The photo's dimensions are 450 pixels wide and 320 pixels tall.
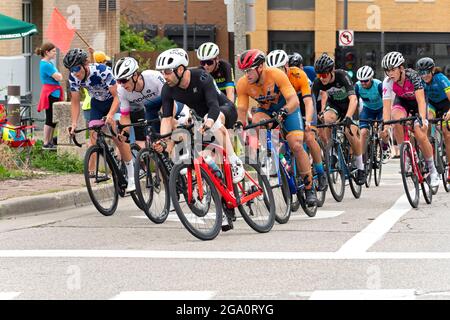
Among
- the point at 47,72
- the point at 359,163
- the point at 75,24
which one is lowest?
the point at 359,163

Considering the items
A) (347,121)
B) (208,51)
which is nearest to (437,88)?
(347,121)

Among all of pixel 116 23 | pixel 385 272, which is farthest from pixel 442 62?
pixel 385 272

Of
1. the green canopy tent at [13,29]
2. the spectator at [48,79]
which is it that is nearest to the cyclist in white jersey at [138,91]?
the green canopy tent at [13,29]

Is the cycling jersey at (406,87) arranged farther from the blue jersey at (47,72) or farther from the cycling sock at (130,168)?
the blue jersey at (47,72)

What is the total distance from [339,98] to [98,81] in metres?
3.79

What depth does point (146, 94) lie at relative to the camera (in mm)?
13844

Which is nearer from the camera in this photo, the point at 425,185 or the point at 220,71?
the point at 425,185

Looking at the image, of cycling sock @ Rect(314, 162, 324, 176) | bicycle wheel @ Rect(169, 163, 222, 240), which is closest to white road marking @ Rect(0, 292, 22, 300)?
bicycle wheel @ Rect(169, 163, 222, 240)

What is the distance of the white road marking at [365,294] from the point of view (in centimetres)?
820

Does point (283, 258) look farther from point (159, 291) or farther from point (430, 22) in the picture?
point (430, 22)

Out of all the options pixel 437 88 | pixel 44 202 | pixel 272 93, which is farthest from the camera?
pixel 437 88

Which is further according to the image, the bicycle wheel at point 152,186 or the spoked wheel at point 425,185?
the spoked wheel at point 425,185

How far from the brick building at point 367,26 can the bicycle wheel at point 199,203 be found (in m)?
45.5

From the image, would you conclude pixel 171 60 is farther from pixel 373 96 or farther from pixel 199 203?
pixel 373 96
